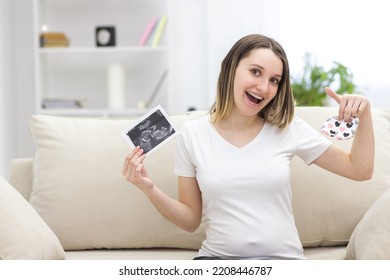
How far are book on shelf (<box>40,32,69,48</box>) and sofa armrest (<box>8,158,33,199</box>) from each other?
9.04 feet

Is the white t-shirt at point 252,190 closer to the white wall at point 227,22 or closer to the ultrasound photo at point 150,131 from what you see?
Result: the ultrasound photo at point 150,131

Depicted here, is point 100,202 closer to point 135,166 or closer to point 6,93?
point 135,166

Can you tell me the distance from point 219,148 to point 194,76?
10.8ft

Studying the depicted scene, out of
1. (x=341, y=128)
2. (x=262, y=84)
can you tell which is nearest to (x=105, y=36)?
(x=262, y=84)

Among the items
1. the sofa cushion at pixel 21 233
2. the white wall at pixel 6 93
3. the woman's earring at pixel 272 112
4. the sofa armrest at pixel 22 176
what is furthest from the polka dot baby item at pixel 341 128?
the white wall at pixel 6 93

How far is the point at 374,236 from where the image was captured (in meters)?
1.43

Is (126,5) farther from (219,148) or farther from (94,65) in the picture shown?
(219,148)

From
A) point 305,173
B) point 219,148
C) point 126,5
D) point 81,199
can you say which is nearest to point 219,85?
point 219,148

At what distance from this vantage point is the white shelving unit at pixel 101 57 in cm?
488

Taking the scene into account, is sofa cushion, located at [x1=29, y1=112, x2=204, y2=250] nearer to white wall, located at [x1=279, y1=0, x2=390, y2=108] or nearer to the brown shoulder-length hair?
the brown shoulder-length hair

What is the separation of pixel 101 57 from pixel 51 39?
48 centimetres

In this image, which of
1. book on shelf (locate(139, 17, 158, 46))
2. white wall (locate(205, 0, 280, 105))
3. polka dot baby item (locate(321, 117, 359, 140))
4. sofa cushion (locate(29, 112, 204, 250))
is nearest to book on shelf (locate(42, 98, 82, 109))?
book on shelf (locate(139, 17, 158, 46))

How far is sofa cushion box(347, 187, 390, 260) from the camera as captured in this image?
54.9 inches

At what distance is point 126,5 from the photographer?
489 cm
